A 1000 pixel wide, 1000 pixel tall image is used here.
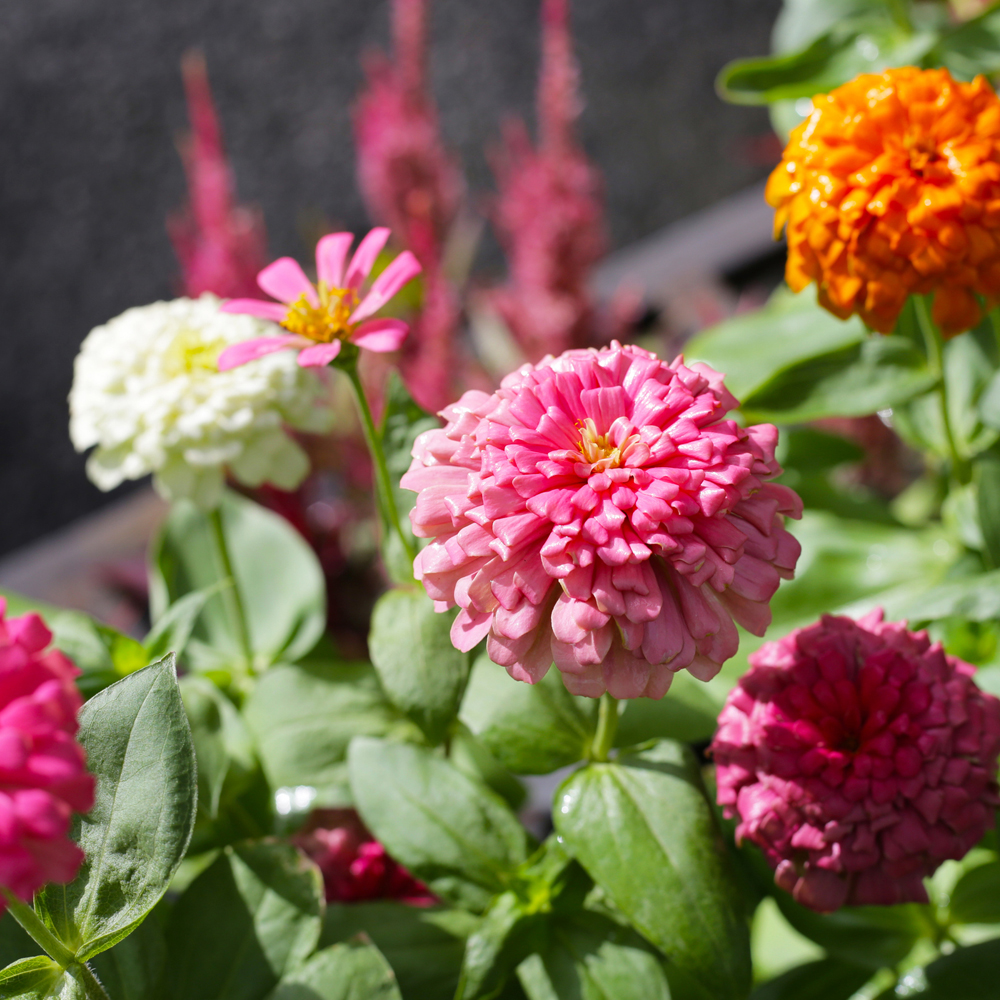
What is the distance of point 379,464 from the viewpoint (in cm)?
29

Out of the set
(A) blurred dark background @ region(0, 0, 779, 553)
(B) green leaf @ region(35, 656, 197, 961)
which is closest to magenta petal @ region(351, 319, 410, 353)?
(B) green leaf @ region(35, 656, 197, 961)

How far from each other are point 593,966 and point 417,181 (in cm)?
56

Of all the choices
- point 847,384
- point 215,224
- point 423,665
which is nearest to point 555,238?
point 215,224

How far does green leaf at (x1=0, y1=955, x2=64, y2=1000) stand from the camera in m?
0.24

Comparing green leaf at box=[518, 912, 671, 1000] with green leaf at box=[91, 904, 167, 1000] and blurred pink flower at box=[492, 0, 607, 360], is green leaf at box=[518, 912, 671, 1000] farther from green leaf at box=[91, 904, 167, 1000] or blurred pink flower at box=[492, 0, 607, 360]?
blurred pink flower at box=[492, 0, 607, 360]

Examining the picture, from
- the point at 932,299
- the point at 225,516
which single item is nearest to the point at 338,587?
the point at 225,516

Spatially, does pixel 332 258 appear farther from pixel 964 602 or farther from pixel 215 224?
pixel 215 224

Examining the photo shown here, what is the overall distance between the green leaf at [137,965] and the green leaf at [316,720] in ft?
0.22

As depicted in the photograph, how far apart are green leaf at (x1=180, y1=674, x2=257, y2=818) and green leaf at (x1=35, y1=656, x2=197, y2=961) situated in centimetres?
5

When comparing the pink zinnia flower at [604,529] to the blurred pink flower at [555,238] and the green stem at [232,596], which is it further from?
the blurred pink flower at [555,238]

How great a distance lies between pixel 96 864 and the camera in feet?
0.81

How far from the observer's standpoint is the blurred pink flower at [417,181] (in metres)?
0.63

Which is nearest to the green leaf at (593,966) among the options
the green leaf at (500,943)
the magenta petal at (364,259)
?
the green leaf at (500,943)

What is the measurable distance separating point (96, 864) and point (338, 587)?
40 cm
